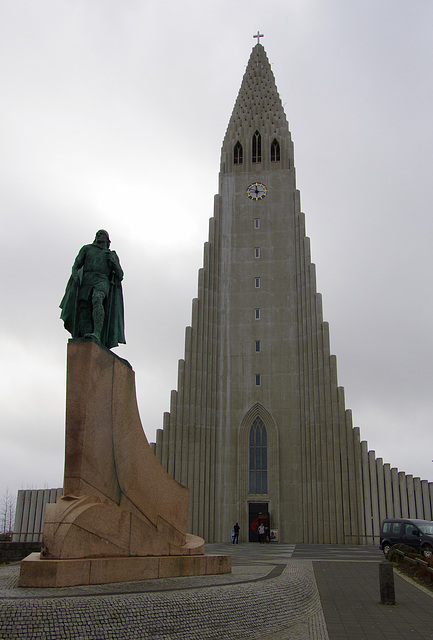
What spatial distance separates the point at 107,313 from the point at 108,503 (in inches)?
149

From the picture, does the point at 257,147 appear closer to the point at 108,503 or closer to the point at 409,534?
the point at 409,534

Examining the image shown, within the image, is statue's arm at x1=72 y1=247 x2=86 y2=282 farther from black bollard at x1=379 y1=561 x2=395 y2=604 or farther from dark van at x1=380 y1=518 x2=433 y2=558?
dark van at x1=380 y1=518 x2=433 y2=558

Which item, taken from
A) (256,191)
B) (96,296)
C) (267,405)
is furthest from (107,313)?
(256,191)

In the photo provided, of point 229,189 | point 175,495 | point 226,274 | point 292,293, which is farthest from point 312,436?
point 175,495

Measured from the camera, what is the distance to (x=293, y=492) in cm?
3472

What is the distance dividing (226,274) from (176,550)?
29.5 metres

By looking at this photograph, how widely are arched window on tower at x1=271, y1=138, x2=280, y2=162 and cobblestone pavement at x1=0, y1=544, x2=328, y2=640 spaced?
3590 cm

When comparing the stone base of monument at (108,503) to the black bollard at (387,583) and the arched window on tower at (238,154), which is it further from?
the arched window on tower at (238,154)

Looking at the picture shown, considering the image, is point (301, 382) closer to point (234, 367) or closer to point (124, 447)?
point (234, 367)

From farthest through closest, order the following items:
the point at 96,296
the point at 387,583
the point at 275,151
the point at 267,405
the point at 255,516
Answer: the point at 275,151
the point at 267,405
the point at 255,516
the point at 96,296
the point at 387,583

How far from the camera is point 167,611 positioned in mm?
7414

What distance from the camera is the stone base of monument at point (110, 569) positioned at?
8133 mm

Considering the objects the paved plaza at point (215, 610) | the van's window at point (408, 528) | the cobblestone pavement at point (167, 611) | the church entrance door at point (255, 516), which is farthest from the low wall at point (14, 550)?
the church entrance door at point (255, 516)

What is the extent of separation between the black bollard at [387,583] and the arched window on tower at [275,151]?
35.5 metres
